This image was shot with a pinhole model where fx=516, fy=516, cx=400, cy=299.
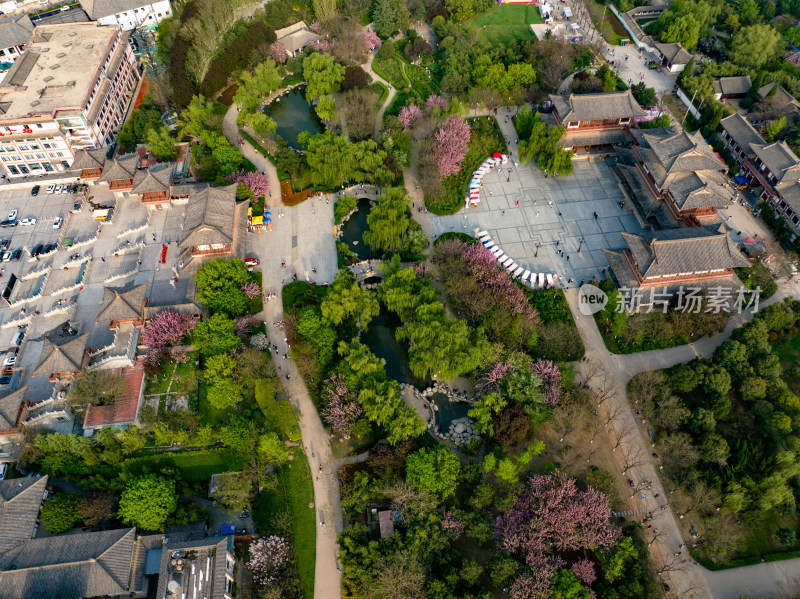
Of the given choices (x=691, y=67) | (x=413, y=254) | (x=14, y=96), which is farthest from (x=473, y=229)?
(x=14, y=96)

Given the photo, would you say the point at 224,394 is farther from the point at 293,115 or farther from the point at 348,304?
the point at 293,115

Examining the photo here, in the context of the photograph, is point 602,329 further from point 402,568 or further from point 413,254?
point 402,568

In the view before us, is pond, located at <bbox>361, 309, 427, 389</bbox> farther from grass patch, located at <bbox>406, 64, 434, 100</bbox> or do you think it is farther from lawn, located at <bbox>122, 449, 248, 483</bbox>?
grass patch, located at <bbox>406, 64, 434, 100</bbox>

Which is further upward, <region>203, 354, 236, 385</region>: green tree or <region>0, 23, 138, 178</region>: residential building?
<region>0, 23, 138, 178</region>: residential building

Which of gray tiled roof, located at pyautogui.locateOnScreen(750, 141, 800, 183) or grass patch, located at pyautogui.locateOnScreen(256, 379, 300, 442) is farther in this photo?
gray tiled roof, located at pyautogui.locateOnScreen(750, 141, 800, 183)

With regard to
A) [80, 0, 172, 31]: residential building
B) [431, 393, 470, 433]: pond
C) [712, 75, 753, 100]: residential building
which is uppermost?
[80, 0, 172, 31]: residential building

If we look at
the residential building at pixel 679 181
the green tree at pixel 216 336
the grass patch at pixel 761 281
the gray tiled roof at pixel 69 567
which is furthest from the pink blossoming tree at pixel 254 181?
→ the grass patch at pixel 761 281

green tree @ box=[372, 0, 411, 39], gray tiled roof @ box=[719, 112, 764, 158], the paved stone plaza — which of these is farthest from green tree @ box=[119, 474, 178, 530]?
green tree @ box=[372, 0, 411, 39]
